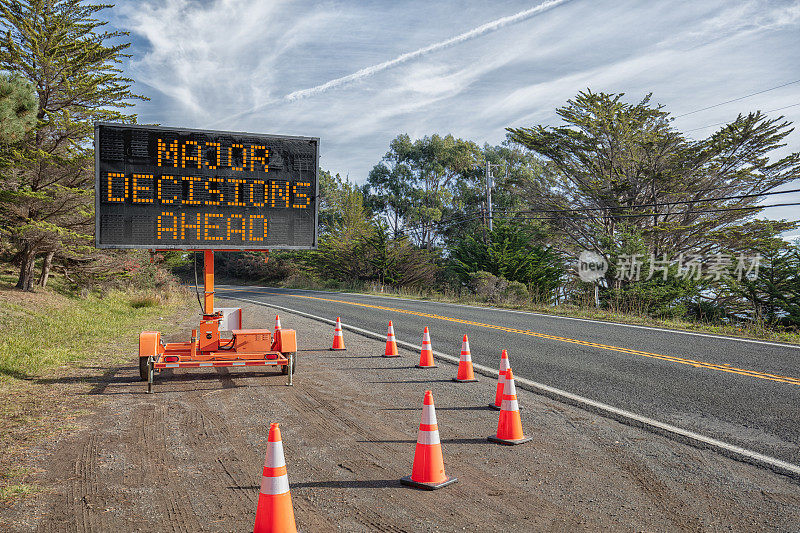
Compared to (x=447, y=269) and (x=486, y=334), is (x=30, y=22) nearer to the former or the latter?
(x=486, y=334)

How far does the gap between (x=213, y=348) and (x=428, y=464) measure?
500cm

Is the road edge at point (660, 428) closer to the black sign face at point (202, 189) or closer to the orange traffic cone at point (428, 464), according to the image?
the orange traffic cone at point (428, 464)

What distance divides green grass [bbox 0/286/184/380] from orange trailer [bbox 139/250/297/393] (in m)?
2.17

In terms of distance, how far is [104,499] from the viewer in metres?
4.16

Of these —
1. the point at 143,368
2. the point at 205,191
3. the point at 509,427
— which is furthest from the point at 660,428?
the point at 143,368

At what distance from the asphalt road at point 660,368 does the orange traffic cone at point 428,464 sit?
10.6 feet

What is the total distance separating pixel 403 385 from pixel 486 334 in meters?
5.43

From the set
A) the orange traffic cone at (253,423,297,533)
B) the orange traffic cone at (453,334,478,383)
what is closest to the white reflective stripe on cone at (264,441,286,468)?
the orange traffic cone at (253,423,297,533)

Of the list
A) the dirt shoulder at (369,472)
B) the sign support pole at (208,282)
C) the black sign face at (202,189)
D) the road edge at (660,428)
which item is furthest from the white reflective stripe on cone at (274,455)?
the sign support pole at (208,282)

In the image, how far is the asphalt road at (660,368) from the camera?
6266 millimetres

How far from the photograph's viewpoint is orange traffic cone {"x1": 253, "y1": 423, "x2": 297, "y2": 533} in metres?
3.49

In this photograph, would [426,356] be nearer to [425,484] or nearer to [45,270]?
[425,484]

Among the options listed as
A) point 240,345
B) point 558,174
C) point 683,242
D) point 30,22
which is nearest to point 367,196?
point 558,174

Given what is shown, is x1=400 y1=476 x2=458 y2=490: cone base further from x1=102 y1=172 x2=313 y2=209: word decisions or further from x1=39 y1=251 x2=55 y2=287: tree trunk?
x1=39 y1=251 x2=55 y2=287: tree trunk
